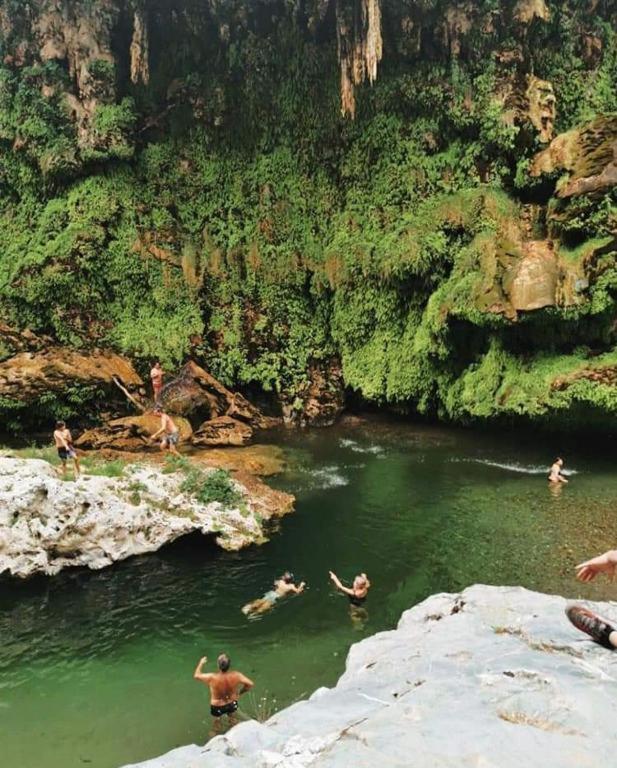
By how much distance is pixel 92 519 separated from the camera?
1291cm

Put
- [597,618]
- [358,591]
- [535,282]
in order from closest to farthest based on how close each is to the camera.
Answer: [597,618] < [358,591] < [535,282]

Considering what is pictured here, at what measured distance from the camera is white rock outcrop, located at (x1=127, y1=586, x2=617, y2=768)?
320 cm

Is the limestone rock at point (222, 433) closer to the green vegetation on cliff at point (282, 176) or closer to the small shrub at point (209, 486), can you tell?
the green vegetation on cliff at point (282, 176)

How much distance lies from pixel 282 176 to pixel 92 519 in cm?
2096

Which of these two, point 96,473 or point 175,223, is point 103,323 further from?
point 96,473

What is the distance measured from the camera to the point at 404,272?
960 inches

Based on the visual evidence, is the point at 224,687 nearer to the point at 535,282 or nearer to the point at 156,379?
the point at 156,379

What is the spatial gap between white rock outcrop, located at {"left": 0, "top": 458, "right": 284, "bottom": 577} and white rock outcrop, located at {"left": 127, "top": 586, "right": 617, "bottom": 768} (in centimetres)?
919

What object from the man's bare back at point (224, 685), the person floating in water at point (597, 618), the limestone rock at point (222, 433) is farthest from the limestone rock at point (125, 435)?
the person floating in water at point (597, 618)

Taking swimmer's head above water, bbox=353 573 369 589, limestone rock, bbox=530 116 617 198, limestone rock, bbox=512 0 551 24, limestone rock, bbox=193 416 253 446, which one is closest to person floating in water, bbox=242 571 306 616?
swimmer's head above water, bbox=353 573 369 589

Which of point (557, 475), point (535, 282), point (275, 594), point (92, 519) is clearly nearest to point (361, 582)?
point (275, 594)

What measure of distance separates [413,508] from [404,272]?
1180 centimetres

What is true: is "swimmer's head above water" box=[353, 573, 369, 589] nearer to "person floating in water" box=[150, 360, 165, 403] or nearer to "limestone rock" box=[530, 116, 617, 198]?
"person floating in water" box=[150, 360, 165, 403]

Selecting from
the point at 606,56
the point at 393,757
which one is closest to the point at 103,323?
the point at 606,56
